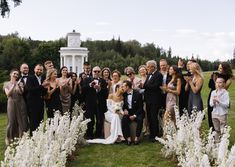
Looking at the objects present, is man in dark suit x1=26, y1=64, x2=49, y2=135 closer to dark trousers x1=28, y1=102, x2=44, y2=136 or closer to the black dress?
dark trousers x1=28, y1=102, x2=44, y2=136

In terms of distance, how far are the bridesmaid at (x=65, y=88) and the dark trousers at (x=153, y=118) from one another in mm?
2255

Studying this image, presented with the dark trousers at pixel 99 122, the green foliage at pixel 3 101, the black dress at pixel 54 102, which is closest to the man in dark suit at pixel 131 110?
the dark trousers at pixel 99 122

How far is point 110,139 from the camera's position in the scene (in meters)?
10.6

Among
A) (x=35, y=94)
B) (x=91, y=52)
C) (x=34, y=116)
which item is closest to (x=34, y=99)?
(x=35, y=94)

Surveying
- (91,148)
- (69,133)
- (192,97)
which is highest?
(192,97)

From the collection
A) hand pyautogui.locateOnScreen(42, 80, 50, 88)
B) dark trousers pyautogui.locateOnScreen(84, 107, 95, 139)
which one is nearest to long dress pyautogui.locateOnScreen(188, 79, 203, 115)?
dark trousers pyautogui.locateOnScreen(84, 107, 95, 139)

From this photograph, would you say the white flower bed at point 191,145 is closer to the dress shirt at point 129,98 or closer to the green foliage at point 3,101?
the dress shirt at point 129,98

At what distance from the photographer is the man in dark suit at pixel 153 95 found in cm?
1043

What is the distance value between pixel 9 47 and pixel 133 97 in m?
55.0

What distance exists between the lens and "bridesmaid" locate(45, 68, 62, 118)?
1011 centimetres

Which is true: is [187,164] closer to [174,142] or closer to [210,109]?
[174,142]

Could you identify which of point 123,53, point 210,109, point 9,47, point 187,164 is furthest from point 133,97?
point 123,53

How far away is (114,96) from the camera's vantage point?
35.7 feet

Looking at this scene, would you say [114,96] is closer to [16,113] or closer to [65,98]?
[65,98]
